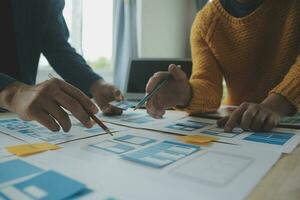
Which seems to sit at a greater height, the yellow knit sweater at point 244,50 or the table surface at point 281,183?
the yellow knit sweater at point 244,50

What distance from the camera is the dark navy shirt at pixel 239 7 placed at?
0.95 m

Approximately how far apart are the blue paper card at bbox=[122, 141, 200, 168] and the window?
1.57 metres

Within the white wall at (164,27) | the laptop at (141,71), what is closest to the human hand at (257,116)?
the laptop at (141,71)

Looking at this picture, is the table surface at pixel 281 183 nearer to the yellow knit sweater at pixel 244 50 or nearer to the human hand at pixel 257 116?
the human hand at pixel 257 116

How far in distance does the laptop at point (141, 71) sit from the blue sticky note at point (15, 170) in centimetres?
139

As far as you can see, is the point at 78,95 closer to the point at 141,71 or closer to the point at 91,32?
the point at 141,71

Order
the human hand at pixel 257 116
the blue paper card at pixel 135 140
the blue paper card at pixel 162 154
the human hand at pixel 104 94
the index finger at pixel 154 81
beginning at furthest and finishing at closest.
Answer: the human hand at pixel 104 94, the index finger at pixel 154 81, the human hand at pixel 257 116, the blue paper card at pixel 135 140, the blue paper card at pixel 162 154

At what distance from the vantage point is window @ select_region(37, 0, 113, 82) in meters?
1.96

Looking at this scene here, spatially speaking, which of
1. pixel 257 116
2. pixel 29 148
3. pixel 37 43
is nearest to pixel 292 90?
pixel 257 116

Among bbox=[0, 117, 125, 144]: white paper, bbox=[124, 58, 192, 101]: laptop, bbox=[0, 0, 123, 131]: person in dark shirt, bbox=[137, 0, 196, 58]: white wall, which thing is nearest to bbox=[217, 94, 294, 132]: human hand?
bbox=[0, 117, 125, 144]: white paper

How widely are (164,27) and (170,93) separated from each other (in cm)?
210

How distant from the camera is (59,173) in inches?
13.9

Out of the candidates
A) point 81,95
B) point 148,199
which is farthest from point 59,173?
point 81,95

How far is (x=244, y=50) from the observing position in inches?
38.4
